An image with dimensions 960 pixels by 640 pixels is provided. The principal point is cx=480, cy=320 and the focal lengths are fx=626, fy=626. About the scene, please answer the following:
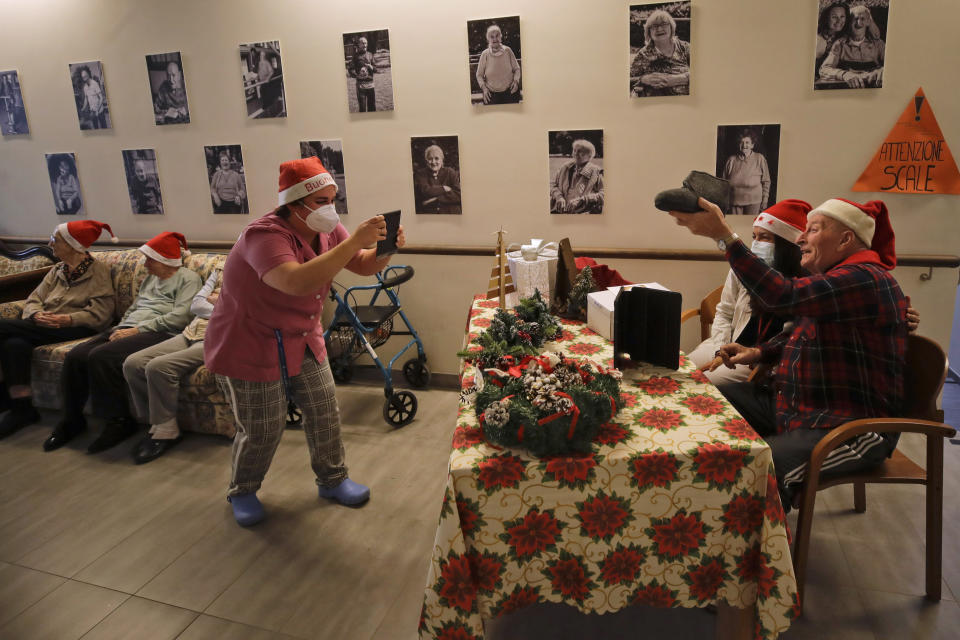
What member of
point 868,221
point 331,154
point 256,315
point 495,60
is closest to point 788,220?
point 868,221

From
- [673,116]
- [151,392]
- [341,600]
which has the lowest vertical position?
[341,600]

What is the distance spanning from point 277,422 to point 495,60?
2258 millimetres

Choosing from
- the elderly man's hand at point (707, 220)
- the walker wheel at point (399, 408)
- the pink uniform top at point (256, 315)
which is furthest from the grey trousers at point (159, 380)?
the elderly man's hand at point (707, 220)

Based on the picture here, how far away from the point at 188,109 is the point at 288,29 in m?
0.93

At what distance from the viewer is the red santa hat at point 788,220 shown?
8.16 feet

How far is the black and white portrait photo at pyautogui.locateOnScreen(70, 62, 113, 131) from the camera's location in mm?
4324

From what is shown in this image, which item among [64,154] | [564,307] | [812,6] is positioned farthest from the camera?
[64,154]

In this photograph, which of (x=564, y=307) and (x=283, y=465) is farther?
(x=283, y=465)

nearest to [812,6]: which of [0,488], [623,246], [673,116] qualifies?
[673,116]

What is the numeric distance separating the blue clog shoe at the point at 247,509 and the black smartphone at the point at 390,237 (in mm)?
1225

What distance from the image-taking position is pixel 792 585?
5.08 feet

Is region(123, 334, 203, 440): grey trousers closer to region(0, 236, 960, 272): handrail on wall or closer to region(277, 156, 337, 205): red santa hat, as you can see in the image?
region(0, 236, 960, 272): handrail on wall

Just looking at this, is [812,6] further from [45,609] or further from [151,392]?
[45,609]

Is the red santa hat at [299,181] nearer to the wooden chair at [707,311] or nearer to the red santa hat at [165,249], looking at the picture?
the red santa hat at [165,249]
